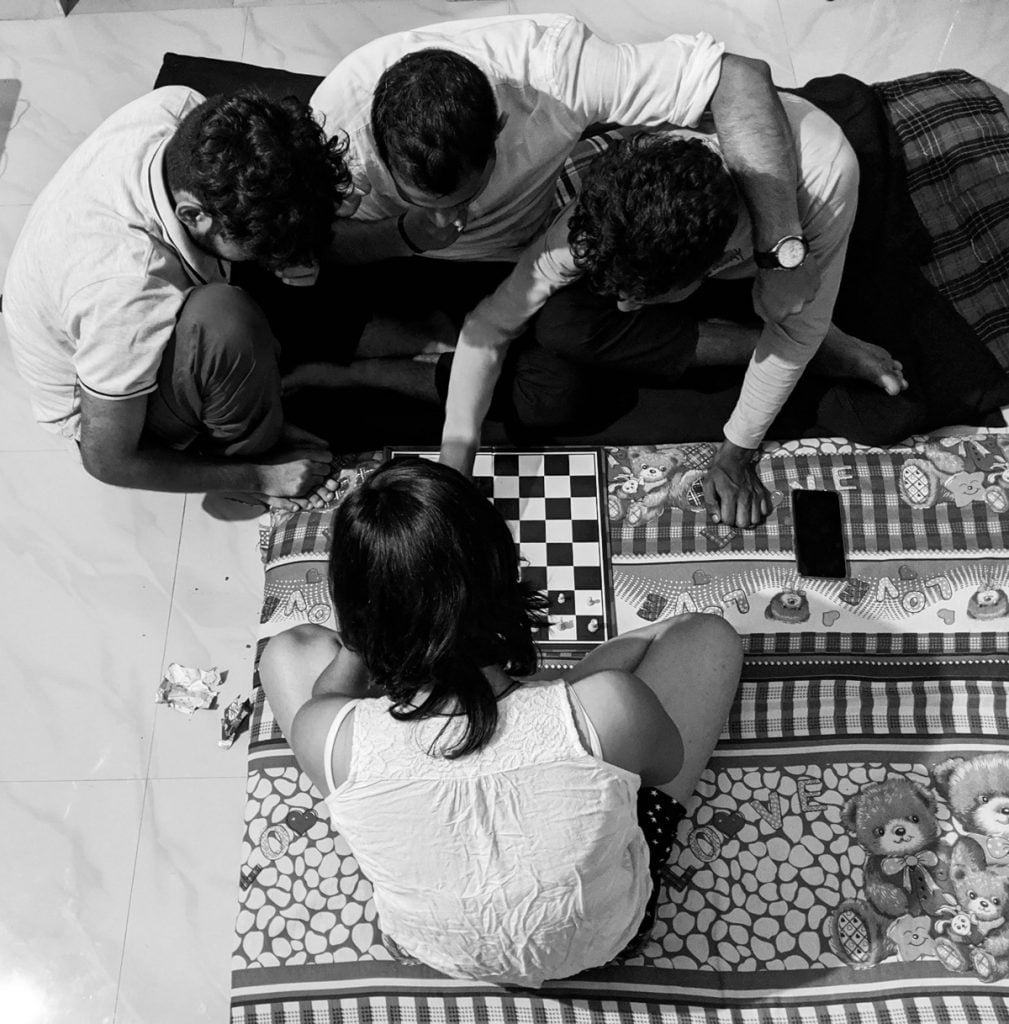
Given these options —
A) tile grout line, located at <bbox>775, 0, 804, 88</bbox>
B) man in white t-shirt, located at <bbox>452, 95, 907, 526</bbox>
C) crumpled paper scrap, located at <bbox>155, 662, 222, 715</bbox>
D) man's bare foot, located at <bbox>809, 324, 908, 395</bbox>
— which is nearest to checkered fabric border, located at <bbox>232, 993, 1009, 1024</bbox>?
crumpled paper scrap, located at <bbox>155, 662, 222, 715</bbox>

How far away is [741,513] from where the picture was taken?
1.50m

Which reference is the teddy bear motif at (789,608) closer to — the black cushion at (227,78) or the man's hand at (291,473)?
the man's hand at (291,473)

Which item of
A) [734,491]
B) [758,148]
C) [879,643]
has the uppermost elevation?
[758,148]

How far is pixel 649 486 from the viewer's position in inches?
61.2

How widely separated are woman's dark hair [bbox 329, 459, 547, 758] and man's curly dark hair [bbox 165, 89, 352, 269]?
1.37 ft

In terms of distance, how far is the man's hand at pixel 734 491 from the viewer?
1.50m

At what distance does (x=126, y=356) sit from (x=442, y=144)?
19.3 inches

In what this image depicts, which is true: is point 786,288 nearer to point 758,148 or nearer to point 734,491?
point 758,148

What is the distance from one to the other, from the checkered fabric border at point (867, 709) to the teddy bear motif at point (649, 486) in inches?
12.6

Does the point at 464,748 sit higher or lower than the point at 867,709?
higher

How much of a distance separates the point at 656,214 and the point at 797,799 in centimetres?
84

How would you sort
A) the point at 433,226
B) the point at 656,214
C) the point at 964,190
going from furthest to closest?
the point at 964,190
the point at 433,226
the point at 656,214

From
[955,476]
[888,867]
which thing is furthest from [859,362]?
[888,867]

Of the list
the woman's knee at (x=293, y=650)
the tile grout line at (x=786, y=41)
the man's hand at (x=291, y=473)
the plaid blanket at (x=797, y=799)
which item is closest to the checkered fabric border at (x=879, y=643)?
the plaid blanket at (x=797, y=799)
